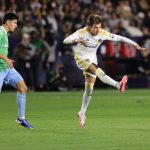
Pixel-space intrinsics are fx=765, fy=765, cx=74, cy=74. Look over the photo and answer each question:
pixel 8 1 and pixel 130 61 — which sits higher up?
pixel 8 1

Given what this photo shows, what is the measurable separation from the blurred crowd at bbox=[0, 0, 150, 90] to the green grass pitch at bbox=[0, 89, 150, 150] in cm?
279

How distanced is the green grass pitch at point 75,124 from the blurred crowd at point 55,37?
2.79m

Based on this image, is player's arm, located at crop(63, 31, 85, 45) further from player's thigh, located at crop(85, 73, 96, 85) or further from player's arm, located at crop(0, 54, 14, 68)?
player's arm, located at crop(0, 54, 14, 68)

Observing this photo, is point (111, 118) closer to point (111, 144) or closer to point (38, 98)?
point (111, 144)

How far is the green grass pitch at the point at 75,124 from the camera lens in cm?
1228

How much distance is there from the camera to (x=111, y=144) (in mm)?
12242

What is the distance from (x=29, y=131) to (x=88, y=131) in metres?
1.10

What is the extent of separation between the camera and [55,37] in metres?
28.8

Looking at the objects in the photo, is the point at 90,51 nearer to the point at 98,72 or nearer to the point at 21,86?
the point at 98,72

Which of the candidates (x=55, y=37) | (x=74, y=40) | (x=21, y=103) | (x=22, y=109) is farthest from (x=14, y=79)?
(x=55, y=37)

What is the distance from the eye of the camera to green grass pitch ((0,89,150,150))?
12.3 m

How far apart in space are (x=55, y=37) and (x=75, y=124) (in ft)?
43.3

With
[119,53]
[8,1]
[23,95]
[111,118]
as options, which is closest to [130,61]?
[119,53]

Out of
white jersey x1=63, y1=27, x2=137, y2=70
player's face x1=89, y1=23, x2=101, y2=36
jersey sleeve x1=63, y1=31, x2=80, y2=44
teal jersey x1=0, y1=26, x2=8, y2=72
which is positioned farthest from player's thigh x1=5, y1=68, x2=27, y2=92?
player's face x1=89, y1=23, x2=101, y2=36
